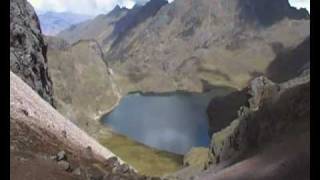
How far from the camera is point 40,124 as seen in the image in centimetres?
3366

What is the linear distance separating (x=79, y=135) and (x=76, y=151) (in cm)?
916

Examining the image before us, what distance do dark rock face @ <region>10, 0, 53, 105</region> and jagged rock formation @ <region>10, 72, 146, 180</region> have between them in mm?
11176

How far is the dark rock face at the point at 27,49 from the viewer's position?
53.3m

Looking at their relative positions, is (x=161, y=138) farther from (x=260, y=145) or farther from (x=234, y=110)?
(x=260, y=145)

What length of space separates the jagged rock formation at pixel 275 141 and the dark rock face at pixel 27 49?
1924 cm

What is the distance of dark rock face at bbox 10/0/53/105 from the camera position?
53312 mm

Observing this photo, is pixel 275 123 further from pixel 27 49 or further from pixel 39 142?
pixel 27 49

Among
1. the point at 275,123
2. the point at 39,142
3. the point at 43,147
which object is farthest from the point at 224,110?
the point at 43,147

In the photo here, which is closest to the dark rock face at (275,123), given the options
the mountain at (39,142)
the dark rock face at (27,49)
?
the mountain at (39,142)

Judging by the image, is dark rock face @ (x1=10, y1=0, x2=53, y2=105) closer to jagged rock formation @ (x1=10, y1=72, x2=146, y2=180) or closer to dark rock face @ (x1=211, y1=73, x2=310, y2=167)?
jagged rock formation @ (x1=10, y1=72, x2=146, y2=180)

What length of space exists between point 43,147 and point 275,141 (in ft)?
43.7

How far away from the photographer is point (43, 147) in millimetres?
28703

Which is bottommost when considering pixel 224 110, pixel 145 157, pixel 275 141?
pixel 275 141
